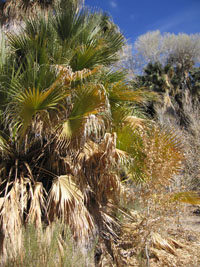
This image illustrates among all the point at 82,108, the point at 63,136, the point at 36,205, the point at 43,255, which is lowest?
the point at 43,255

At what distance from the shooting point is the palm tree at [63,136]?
11.8 ft

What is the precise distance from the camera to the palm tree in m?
3.59

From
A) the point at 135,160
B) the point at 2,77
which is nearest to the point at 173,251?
the point at 135,160

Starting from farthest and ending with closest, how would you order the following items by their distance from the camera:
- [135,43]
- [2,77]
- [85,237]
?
[135,43]
[2,77]
[85,237]

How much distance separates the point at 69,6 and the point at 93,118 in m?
2.82

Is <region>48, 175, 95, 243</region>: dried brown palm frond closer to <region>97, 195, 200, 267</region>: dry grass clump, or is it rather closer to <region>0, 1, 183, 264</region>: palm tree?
<region>0, 1, 183, 264</region>: palm tree

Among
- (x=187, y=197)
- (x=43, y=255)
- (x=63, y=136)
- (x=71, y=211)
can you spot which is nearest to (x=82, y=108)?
(x=63, y=136)

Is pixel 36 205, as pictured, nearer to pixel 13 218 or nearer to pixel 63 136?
pixel 13 218

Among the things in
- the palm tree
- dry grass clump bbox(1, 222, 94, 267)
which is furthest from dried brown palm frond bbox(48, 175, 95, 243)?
dry grass clump bbox(1, 222, 94, 267)

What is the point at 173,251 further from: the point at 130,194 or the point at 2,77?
the point at 2,77

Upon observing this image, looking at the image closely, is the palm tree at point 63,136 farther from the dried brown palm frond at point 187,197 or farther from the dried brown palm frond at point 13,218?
the dried brown palm frond at point 187,197

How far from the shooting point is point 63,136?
3775 millimetres

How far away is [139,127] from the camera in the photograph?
4.45 m

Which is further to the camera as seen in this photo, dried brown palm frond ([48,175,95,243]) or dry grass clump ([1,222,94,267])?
dried brown palm frond ([48,175,95,243])
